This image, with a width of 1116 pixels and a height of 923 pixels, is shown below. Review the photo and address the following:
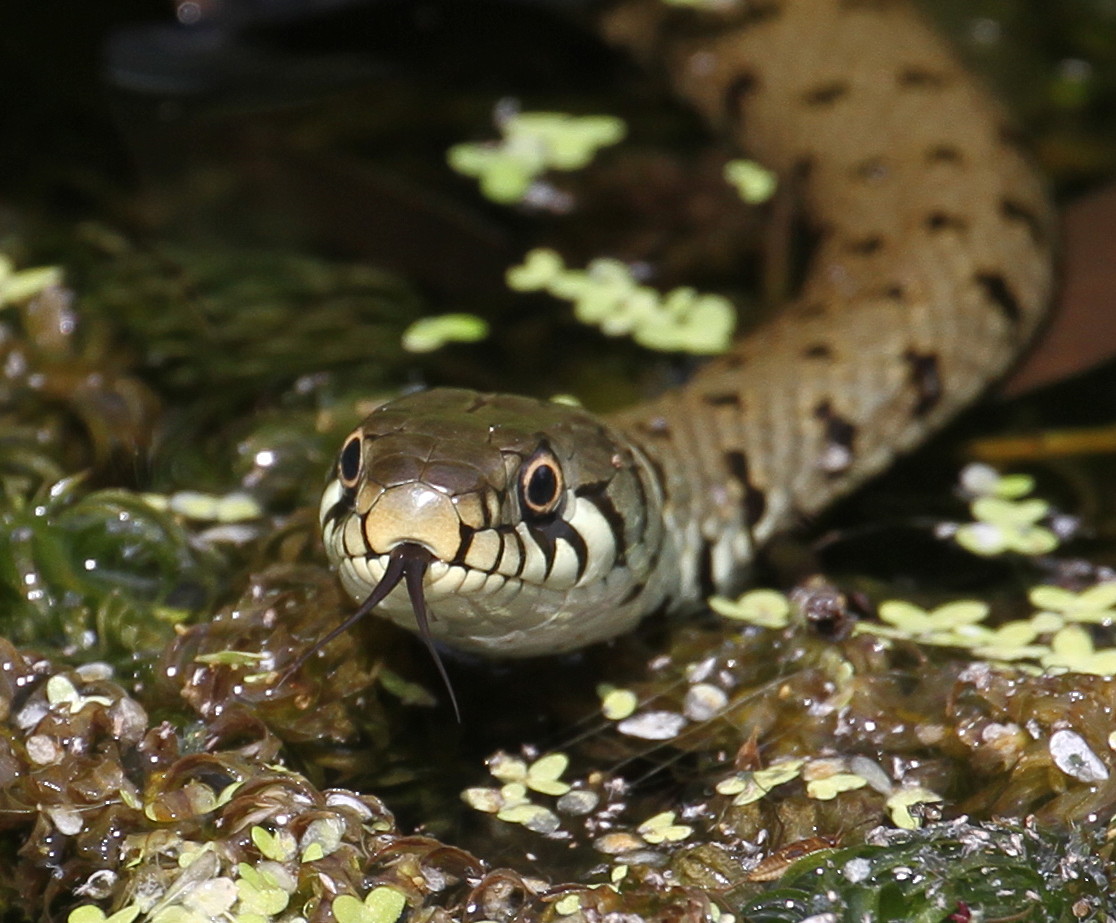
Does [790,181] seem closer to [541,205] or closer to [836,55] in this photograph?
[836,55]

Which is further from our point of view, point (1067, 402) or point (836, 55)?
point (836, 55)

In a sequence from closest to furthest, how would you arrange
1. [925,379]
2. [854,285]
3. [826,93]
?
1. [925,379]
2. [854,285]
3. [826,93]

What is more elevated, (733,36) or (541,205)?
(733,36)

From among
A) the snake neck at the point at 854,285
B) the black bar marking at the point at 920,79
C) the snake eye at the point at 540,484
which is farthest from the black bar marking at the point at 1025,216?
the snake eye at the point at 540,484

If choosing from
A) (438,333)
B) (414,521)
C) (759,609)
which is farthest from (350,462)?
(438,333)

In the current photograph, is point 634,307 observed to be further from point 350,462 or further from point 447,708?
point 350,462


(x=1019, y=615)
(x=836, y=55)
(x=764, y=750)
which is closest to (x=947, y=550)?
(x=1019, y=615)

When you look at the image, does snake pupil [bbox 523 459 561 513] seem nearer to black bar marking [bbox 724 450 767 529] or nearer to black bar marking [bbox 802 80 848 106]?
black bar marking [bbox 724 450 767 529]

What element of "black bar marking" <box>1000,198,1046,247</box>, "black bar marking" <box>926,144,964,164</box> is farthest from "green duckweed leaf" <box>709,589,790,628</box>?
"black bar marking" <box>926,144,964,164</box>
